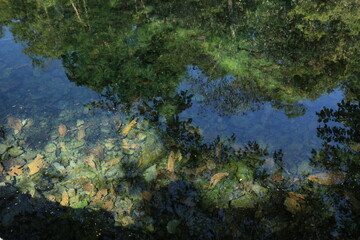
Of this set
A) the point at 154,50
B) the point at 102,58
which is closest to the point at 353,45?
the point at 154,50

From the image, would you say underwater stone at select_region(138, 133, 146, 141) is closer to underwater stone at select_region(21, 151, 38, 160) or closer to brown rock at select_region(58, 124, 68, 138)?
brown rock at select_region(58, 124, 68, 138)

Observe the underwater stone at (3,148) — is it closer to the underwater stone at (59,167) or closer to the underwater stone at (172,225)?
the underwater stone at (59,167)

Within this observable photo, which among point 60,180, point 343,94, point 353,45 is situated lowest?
point 60,180

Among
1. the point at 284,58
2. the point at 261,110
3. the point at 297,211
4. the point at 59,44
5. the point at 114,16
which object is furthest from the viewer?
the point at 114,16

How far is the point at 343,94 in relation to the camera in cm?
598

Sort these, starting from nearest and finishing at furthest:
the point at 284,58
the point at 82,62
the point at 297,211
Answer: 1. the point at 297,211
2. the point at 284,58
3. the point at 82,62

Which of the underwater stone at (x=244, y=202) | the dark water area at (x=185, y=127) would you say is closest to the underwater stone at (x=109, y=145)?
the dark water area at (x=185, y=127)

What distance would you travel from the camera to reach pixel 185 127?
18.0ft

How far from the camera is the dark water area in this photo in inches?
150

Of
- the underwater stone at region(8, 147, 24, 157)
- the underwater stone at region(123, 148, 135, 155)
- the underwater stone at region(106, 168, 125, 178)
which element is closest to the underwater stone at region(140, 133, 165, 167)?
the underwater stone at region(123, 148, 135, 155)

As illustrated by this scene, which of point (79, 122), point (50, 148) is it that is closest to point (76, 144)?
point (50, 148)

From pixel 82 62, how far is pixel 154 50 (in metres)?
2.23

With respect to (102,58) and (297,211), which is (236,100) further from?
(102,58)

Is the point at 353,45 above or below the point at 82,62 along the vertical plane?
above
